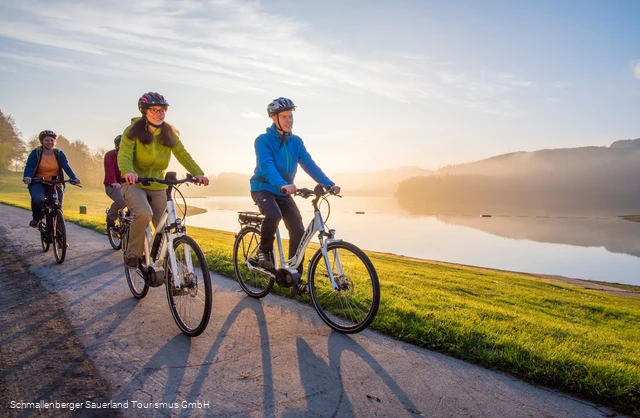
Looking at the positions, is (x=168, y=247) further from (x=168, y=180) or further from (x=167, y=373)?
(x=167, y=373)

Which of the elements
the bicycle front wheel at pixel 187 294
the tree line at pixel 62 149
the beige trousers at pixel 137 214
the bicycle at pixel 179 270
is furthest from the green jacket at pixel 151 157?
the tree line at pixel 62 149

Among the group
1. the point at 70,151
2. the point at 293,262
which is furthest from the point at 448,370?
the point at 70,151

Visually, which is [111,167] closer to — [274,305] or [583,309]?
[274,305]

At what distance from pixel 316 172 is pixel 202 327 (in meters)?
2.86

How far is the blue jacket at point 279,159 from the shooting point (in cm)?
534

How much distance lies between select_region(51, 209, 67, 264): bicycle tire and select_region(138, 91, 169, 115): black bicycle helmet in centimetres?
480

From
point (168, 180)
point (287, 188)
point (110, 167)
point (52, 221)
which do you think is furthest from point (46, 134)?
point (287, 188)

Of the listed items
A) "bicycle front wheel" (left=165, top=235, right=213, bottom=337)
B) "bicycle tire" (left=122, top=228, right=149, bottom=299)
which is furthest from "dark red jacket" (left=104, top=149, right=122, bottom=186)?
"bicycle front wheel" (left=165, top=235, right=213, bottom=337)

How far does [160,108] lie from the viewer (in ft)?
17.0

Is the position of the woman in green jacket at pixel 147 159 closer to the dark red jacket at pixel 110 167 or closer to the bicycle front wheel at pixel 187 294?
the bicycle front wheel at pixel 187 294

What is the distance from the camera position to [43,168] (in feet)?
29.8

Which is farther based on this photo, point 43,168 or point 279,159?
point 43,168

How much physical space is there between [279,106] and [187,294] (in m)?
2.91

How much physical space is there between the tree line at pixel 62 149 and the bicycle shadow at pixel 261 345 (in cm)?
10053
